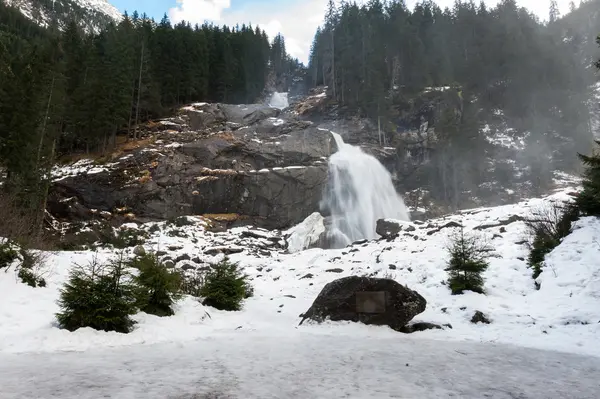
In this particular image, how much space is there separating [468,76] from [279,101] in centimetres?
3277

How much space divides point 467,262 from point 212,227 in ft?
70.9

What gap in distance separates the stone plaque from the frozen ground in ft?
7.17

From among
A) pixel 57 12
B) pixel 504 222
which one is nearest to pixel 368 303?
pixel 504 222

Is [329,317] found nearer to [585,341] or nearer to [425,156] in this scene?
[585,341]

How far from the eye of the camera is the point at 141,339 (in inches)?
283

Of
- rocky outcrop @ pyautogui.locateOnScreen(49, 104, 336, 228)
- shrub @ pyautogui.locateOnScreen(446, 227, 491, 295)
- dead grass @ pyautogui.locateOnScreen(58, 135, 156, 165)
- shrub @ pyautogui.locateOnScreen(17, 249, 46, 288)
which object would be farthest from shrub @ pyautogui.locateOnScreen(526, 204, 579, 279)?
dead grass @ pyautogui.locateOnScreen(58, 135, 156, 165)

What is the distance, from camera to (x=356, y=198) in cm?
3391

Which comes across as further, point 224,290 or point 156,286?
point 224,290

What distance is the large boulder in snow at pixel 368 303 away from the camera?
901 centimetres

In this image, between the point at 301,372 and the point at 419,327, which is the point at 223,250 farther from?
the point at 301,372

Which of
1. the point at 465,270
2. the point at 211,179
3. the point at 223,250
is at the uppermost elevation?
the point at 211,179

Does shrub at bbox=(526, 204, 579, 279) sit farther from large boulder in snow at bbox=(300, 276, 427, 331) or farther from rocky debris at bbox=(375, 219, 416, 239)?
rocky debris at bbox=(375, 219, 416, 239)

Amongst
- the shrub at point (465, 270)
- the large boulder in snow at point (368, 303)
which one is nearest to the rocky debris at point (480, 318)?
the large boulder in snow at point (368, 303)

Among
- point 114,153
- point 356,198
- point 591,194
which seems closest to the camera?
point 591,194
